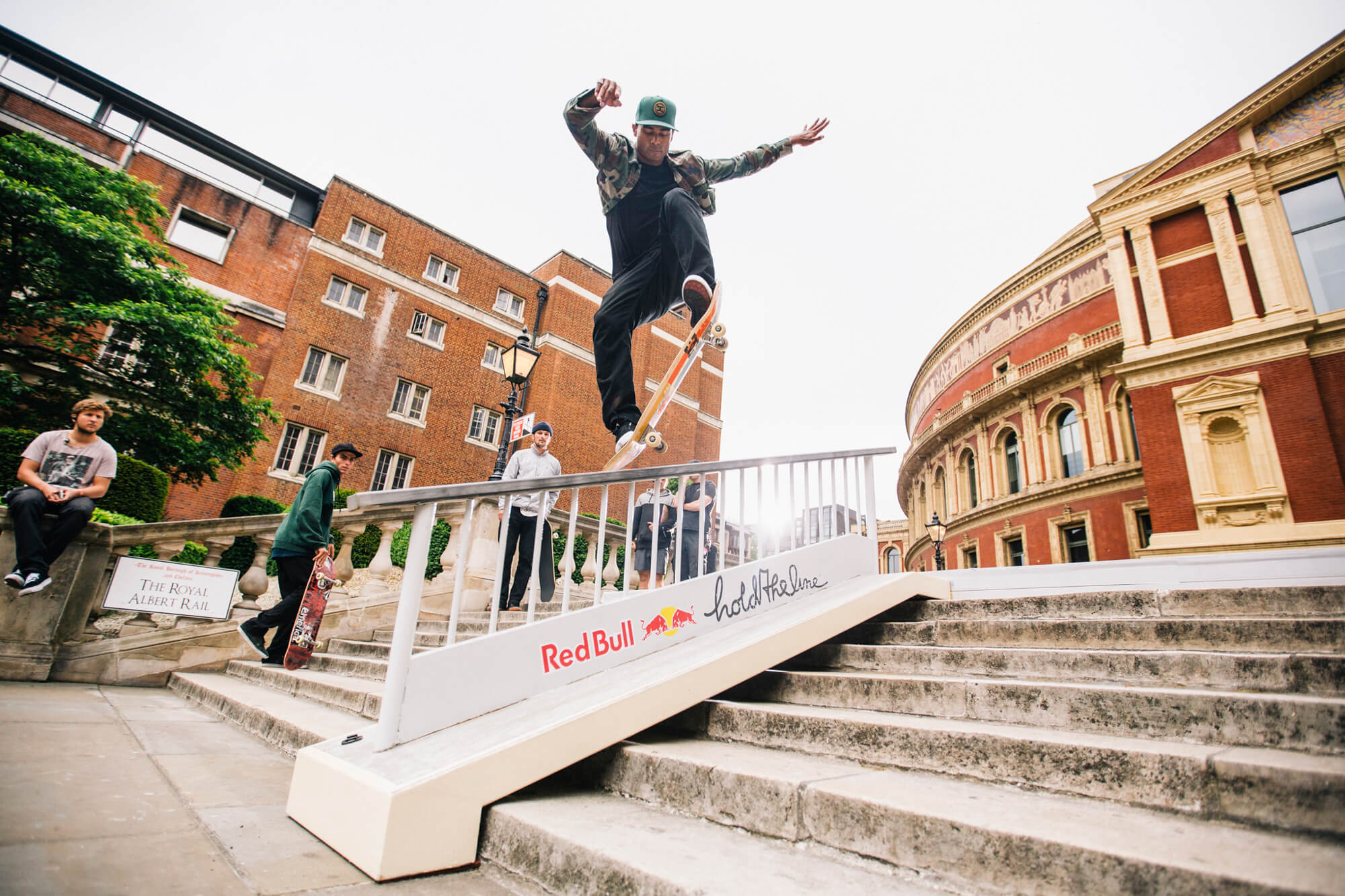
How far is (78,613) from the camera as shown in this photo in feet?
17.7

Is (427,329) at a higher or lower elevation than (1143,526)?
higher

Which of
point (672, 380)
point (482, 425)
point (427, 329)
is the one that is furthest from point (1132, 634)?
point (427, 329)

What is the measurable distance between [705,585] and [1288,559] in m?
4.42

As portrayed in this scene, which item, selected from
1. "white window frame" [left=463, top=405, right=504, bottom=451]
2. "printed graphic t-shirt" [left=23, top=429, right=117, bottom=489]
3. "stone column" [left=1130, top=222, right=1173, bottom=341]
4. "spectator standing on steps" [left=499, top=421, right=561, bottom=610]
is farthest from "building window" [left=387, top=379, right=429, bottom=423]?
"stone column" [left=1130, top=222, right=1173, bottom=341]

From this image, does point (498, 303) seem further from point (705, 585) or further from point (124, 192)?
point (705, 585)

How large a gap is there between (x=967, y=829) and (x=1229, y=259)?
842 inches

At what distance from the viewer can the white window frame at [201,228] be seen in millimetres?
18688

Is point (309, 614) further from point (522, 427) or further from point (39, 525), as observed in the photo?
point (522, 427)

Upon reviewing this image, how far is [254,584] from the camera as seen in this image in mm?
6449

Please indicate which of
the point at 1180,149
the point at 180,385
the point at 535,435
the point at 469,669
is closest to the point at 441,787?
the point at 469,669

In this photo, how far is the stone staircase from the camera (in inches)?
52.1

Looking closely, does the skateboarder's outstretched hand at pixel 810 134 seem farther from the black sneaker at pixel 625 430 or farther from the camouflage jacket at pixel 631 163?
the black sneaker at pixel 625 430

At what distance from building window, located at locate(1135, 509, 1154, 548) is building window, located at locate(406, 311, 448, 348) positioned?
2774cm

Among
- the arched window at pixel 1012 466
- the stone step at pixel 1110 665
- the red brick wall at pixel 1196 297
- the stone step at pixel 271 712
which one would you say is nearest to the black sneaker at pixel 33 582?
the stone step at pixel 271 712
